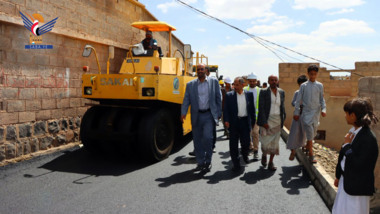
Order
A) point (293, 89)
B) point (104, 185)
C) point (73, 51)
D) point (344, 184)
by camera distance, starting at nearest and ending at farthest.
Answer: point (344, 184)
point (104, 185)
point (73, 51)
point (293, 89)

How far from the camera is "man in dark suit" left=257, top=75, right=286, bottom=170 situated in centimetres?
516

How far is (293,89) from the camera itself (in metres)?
11.4

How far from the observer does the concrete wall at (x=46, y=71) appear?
550 centimetres

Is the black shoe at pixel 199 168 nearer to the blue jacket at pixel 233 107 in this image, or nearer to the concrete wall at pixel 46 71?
the blue jacket at pixel 233 107

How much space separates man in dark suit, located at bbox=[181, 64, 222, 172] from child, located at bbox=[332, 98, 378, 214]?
2926mm

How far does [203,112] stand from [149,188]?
1.66 meters

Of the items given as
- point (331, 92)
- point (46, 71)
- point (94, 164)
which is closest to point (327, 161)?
point (94, 164)

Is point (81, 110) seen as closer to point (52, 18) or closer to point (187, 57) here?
point (52, 18)

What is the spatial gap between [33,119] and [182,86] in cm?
313

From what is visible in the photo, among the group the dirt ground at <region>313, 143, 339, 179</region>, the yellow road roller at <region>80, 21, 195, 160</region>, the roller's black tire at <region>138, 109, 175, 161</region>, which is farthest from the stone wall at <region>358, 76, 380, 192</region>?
the roller's black tire at <region>138, 109, 175, 161</region>

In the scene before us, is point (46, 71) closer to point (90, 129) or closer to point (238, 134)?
point (90, 129)

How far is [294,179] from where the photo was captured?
4.67m

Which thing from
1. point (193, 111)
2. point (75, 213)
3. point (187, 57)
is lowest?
point (75, 213)

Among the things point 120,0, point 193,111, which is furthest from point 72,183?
point 120,0
